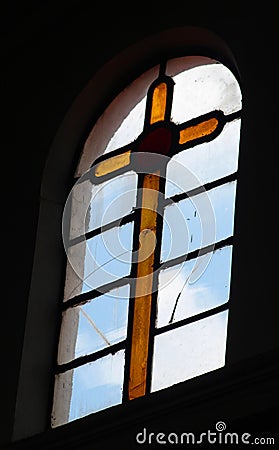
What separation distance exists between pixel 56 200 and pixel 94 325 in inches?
30.7

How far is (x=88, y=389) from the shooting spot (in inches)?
280

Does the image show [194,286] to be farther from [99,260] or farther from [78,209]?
[78,209]

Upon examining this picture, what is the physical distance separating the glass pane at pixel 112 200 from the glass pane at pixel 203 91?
0.38 m

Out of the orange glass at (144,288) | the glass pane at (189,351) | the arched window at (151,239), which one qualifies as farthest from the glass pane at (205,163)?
the glass pane at (189,351)

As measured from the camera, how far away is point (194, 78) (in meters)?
7.43

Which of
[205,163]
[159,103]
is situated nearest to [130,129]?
[159,103]

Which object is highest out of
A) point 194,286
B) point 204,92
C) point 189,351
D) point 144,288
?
point 204,92

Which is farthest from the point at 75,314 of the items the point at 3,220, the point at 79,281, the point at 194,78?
the point at 194,78

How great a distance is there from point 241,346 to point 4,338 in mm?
1599

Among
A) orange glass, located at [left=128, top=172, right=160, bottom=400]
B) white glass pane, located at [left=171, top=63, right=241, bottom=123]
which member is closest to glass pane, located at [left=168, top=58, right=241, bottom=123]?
white glass pane, located at [left=171, top=63, right=241, bottom=123]

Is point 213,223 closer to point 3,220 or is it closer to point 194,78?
point 194,78

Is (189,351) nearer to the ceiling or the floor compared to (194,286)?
nearer to the floor

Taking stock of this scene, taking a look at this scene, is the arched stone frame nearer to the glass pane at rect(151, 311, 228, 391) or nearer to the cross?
the cross

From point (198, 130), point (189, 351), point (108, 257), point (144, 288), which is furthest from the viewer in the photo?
point (108, 257)
